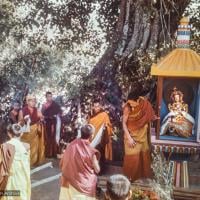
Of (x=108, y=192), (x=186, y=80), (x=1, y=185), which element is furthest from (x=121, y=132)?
(x=108, y=192)

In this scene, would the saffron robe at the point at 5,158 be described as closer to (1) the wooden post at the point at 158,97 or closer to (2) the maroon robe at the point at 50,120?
(2) the maroon robe at the point at 50,120

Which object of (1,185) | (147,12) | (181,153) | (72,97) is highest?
(147,12)

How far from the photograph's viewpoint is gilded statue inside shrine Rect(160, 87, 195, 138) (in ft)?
16.0

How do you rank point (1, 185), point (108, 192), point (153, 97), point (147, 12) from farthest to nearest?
point (147, 12), point (153, 97), point (1, 185), point (108, 192)

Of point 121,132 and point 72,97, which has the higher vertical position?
point 72,97

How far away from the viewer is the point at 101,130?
511 centimetres

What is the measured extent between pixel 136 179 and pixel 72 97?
1.09 metres

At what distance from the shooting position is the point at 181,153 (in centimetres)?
488

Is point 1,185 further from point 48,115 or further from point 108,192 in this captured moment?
point 108,192

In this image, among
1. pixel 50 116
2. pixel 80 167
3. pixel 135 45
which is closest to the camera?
pixel 80 167

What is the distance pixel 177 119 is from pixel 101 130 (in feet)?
2.61

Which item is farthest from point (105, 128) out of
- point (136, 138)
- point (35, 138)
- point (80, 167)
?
point (35, 138)

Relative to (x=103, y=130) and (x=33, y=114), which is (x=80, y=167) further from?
(x=33, y=114)

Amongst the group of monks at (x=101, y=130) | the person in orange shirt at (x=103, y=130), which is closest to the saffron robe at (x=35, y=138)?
the group of monks at (x=101, y=130)
